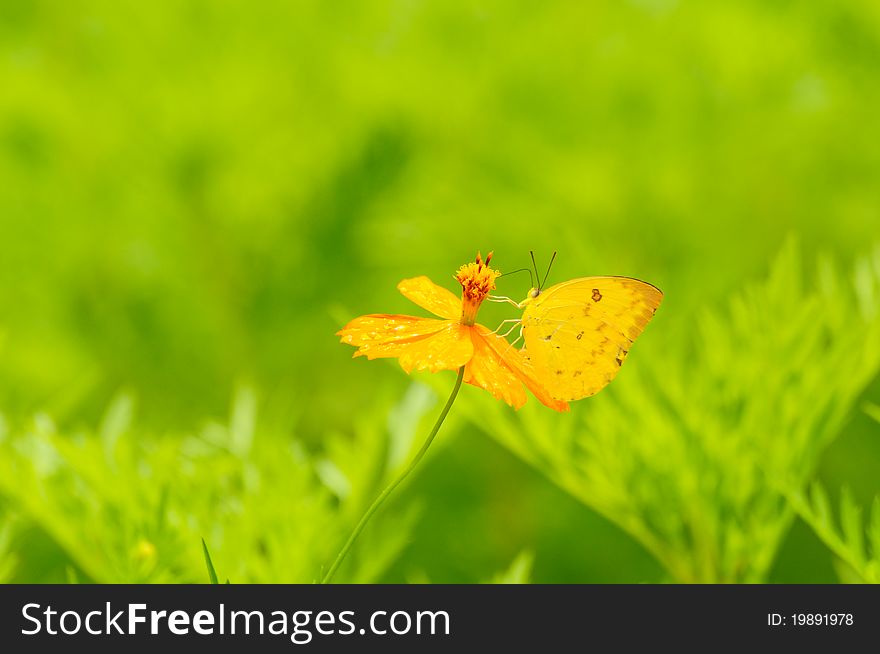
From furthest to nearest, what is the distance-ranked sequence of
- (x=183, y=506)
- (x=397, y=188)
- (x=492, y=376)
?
(x=397, y=188) < (x=183, y=506) < (x=492, y=376)

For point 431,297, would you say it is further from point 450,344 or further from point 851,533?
point 851,533

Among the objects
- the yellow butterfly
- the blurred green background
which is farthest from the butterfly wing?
the blurred green background

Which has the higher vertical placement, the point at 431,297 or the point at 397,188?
the point at 397,188

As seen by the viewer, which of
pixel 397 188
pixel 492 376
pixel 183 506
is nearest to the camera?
pixel 492 376

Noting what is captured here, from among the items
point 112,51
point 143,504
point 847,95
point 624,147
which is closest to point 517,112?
point 624,147

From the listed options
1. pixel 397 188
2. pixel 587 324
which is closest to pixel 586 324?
pixel 587 324

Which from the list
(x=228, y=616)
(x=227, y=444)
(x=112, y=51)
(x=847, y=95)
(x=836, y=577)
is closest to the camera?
(x=228, y=616)

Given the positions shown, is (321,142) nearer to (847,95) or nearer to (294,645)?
(847,95)
